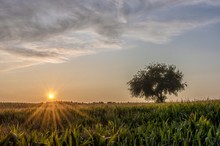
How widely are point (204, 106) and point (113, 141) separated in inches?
469

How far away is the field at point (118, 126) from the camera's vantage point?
25.0 feet

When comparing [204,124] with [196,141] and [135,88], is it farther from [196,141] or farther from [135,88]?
[135,88]

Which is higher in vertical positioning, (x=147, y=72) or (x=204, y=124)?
(x=147, y=72)

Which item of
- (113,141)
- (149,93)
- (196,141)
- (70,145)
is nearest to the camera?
(70,145)

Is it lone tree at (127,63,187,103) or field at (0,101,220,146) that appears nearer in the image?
field at (0,101,220,146)

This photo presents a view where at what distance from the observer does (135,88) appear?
68000 millimetres

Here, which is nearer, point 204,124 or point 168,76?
point 204,124

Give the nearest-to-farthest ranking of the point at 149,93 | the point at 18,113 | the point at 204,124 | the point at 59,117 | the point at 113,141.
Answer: the point at 113,141 → the point at 204,124 → the point at 59,117 → the point at 18,113 → the point at 149,93

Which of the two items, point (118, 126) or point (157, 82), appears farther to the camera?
point (157, 82)

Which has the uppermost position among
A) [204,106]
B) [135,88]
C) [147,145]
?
[135,88]

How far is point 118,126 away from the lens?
1309 centimetres

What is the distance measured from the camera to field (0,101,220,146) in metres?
7.61

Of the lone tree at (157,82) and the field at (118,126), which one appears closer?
the field at (118,126)

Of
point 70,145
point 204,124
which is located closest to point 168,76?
point 204,124
